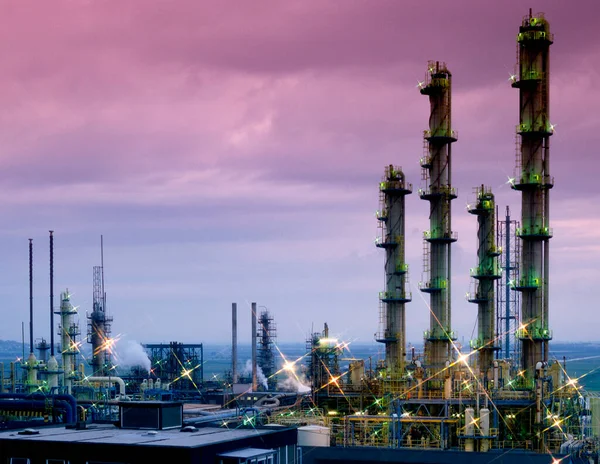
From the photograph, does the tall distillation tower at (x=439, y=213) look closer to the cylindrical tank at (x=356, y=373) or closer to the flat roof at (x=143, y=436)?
the cylindrical tank at (x=356, y=373)

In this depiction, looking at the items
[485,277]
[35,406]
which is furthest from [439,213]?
[35,406]

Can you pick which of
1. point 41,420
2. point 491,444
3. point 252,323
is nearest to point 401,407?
point 491,444

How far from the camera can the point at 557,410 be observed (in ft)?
183

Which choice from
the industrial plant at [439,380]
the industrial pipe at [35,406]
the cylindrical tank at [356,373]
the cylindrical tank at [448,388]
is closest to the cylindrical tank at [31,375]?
the industrial plant at [439,380]

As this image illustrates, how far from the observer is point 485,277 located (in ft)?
237

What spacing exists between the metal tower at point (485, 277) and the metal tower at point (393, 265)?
5360 millimetres

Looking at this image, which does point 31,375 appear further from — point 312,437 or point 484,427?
point 484,427

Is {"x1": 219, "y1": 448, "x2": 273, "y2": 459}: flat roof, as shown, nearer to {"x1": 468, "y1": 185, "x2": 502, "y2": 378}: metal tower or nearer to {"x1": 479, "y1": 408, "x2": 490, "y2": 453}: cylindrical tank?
{"x1": 479, "y1": 408, "x2": 490, "y2": 453}: cylindrical tank

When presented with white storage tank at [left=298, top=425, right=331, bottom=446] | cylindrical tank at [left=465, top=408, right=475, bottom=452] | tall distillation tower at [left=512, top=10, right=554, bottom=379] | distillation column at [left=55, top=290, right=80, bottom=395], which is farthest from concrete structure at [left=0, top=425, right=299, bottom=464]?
distillation column at [left=55, top=290, right=80, bottom=395]

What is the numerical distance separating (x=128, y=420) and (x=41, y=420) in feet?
62.0

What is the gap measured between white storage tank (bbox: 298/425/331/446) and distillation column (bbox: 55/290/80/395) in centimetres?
3806

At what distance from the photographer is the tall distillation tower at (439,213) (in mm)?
69875

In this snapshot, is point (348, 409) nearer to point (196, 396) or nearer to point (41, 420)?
point (41, 420)

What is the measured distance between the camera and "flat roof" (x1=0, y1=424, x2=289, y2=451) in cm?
3259
